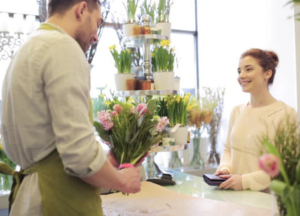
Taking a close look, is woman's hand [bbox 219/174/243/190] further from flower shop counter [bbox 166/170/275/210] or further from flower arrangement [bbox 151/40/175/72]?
flower arrangement [bbox 151/40/175/72]

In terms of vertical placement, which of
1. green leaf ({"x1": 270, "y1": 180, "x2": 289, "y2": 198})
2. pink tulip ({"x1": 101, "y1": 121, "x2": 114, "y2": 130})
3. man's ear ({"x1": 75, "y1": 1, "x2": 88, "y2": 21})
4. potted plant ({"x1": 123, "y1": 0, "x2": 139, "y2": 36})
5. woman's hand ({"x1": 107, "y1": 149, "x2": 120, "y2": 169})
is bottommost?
woman's hand ({"x1": 107, "y1": 149, "x2": 120, "y2": 169})

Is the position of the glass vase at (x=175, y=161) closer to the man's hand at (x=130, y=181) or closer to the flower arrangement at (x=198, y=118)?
the flower arrangement at (x=198, y=118)

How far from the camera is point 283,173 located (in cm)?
75

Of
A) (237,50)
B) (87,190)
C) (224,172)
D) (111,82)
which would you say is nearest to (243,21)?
(237,50)

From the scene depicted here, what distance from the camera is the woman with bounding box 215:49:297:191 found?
2.19 m

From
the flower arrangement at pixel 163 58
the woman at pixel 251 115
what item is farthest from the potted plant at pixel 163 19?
the woman at pixel 251 115

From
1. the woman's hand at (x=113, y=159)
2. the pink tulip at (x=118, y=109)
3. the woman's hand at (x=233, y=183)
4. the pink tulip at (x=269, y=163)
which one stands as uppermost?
the pink tulip at (x=118, y=109)

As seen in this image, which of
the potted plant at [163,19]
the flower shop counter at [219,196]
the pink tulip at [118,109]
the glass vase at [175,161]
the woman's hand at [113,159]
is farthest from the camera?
the glass vase at [175,161]

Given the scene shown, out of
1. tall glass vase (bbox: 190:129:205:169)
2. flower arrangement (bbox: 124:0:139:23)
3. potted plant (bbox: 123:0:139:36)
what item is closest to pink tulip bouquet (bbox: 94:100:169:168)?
potted plant (bbox: 123:0:139:36)

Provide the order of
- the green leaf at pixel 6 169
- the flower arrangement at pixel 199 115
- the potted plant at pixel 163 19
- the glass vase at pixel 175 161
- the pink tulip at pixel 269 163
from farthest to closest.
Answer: the glass vase at pixel 175 161, the flower arrangement at pixel 199 115, the potted plant at pixel 163 19, the green leaf at pixel 6 169, the pink tulip at pixel 269 163

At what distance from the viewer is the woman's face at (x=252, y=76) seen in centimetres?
230

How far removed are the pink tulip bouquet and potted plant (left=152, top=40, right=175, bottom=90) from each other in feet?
1.65

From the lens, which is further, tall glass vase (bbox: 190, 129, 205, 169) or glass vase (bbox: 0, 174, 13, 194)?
tall glass vase (bbox: 190, 129, 205, 169)

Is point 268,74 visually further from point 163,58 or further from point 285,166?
point 285,166
